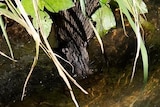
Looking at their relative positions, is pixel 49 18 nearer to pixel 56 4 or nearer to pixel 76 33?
pixel 56 4

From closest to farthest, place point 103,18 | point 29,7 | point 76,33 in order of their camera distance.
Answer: point 29,7 < point 103,18 < point 76,33

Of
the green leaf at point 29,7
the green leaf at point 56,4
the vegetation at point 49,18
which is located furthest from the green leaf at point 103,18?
the green leaf at point 29,7

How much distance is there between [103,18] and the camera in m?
1.38

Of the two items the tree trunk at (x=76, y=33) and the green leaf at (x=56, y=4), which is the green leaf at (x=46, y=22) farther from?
the tree trunk at (x=76, y=33)

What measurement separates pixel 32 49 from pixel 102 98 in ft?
1.33

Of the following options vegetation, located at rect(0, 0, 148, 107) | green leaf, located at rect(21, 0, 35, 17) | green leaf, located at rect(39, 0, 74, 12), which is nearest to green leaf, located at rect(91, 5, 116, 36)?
vegetation, located at rect(0, 0, 148, 107)

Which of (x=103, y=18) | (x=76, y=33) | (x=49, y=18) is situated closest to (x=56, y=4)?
(x=49, y=18)

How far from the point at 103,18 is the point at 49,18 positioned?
208 millimetres

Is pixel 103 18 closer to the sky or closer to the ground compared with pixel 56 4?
closer to the ground

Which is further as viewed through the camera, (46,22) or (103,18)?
(103,18)

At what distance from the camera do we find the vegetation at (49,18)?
98cm

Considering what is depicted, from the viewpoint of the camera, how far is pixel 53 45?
1704 mm

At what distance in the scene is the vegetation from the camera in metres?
0.98

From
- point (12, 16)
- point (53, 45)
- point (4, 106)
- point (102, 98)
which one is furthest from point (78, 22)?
point (12, 16)
